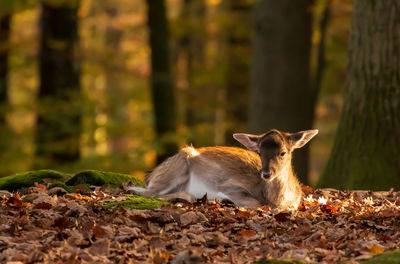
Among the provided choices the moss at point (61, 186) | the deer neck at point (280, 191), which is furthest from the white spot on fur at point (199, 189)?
the moss at point (61, 186)

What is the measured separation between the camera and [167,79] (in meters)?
15.6

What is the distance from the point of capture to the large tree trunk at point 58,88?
49.4 ft

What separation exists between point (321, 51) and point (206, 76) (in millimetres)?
5222

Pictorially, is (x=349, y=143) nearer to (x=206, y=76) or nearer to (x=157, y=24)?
(x=157, y=24)

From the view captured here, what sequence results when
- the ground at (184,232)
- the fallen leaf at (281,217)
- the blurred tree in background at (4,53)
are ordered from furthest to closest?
1. the blurred tree in background at (4,53)
2. the fallen leaf at (281,217)
3. the ground at (184,232)

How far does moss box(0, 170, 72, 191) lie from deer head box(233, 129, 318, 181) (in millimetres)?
2567

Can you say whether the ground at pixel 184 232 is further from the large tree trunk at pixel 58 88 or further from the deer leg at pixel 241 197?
the large tree trunk at pixel 58 88

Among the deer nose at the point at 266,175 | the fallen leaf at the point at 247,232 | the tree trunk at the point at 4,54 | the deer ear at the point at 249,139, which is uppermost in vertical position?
the tree trunk at the point at 4,54

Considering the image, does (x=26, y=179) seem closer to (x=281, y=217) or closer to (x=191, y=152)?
(x=191, y=152)

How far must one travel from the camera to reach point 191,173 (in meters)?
7.71

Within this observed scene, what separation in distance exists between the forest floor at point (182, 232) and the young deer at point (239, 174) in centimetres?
57

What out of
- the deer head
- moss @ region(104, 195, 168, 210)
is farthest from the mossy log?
the deer head

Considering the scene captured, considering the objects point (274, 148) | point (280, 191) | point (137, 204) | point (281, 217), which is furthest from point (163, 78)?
point (281, 217)

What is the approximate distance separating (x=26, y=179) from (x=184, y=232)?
3.10 meters
